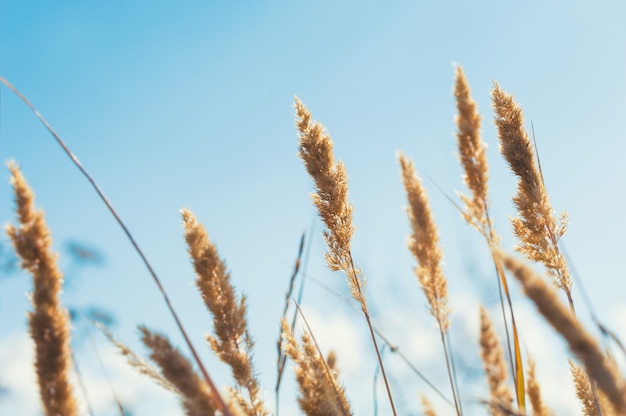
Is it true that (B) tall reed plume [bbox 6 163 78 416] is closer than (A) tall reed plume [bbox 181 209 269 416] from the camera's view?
Yes

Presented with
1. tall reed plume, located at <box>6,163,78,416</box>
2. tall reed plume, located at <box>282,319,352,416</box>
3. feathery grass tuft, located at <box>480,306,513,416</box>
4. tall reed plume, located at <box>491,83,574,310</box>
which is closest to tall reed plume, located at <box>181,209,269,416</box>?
tall reed plume, located at <box>282,319,352,416</box>

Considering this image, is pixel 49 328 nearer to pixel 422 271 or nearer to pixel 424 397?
pixel 422 271

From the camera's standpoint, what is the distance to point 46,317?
1.59 metres

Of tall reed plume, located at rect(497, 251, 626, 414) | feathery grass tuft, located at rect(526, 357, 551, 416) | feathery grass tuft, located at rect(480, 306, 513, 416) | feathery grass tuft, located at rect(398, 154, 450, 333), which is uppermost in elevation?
feathery grass tuft, located at rect(398, 154, 450, 333)

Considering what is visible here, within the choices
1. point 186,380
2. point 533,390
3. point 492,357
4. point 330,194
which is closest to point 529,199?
point 330,194

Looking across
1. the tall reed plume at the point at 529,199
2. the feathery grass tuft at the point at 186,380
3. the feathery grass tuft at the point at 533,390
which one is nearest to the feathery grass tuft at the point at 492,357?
the feathery grass tuft at the point at 533,390

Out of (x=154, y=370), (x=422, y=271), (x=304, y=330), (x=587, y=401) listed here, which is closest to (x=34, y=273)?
(x=154, y=370)

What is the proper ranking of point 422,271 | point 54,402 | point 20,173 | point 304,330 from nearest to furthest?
point 54,402 < point 20,173 < point 304,330 < point 422,271

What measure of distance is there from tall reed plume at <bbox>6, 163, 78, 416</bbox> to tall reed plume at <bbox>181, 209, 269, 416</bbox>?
1.80 feet

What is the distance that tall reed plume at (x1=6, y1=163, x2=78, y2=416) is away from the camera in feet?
5.14

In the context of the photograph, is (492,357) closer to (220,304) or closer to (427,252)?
(427,252)

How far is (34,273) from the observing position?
1669mm

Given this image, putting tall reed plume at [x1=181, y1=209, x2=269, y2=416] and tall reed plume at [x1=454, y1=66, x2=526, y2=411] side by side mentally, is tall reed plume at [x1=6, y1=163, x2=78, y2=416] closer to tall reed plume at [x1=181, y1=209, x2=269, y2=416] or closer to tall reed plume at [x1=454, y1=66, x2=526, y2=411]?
tall reed plume at [x1=181, y1=209, x2=269, y2=416]

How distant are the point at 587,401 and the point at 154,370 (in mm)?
1497
